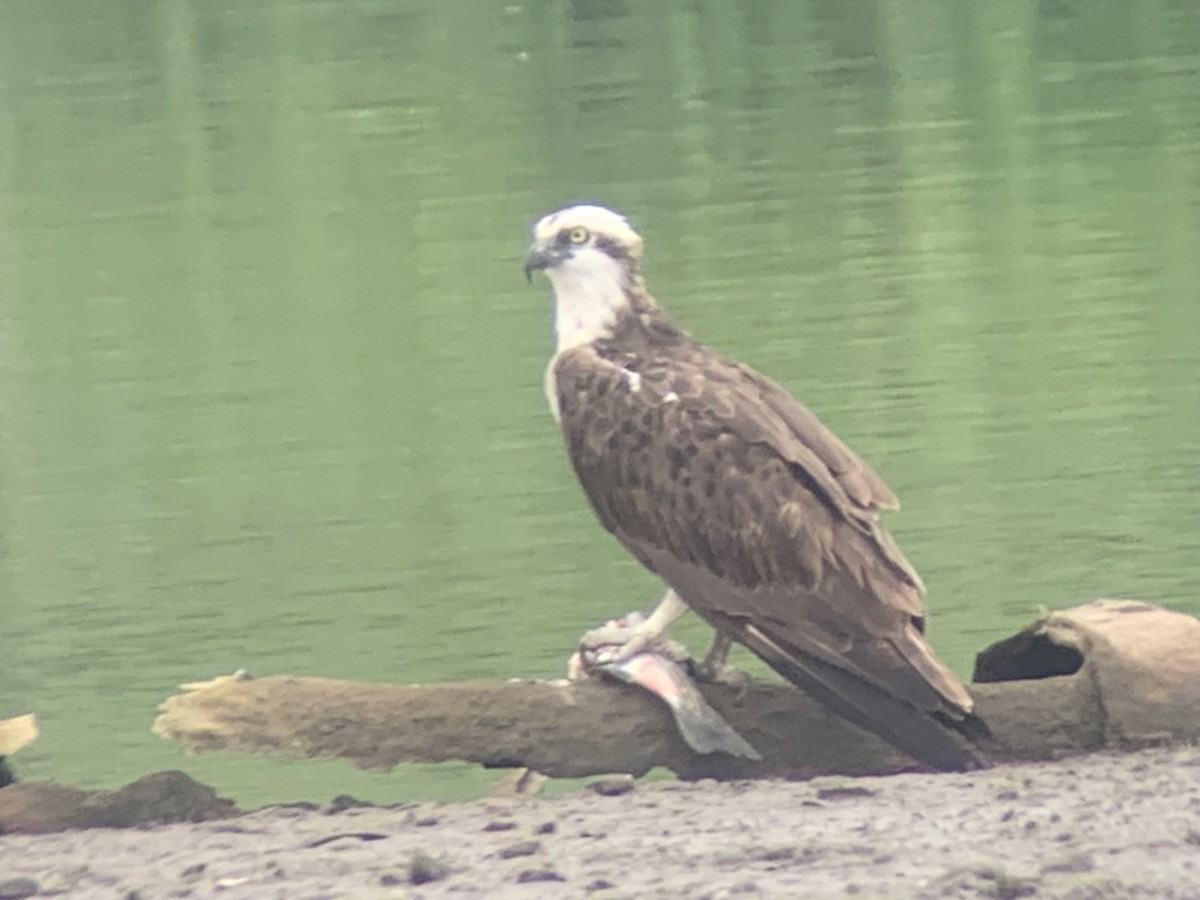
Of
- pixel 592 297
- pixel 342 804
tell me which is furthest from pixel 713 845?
pixel 592 297

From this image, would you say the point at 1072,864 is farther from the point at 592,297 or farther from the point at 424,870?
the point at 592,297

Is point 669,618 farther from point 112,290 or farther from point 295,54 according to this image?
point 295,54

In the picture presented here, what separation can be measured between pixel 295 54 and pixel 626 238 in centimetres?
2111

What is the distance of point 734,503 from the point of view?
6.34 metres

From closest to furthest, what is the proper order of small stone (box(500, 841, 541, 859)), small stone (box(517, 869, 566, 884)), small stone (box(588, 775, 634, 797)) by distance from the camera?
small stone (box(517, 869, 566, 884)) < small stone (box(500, 841, 541, 859)) < small stone (box(588, 775, 634, 797))

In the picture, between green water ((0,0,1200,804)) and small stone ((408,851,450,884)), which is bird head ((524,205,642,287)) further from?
small stone ((408,851,450,884))

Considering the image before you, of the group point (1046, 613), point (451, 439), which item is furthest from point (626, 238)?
point (451, 439)

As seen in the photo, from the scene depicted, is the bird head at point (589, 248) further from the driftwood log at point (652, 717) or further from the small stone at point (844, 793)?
the small stone at point (844, 793)

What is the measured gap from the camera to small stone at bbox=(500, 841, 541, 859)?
5.50 m

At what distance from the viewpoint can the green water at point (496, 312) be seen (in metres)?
8.88

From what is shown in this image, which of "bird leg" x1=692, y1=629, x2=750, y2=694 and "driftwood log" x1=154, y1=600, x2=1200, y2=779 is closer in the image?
"driftwood log" x1=154, y1=600, x2=1200, y2=779

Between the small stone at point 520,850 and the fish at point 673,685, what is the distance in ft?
2.12

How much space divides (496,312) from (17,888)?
8986mm

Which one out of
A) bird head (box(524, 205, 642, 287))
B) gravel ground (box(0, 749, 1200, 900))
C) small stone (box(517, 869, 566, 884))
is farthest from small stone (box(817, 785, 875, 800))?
bird head (box(524, 205, 642, 287))
